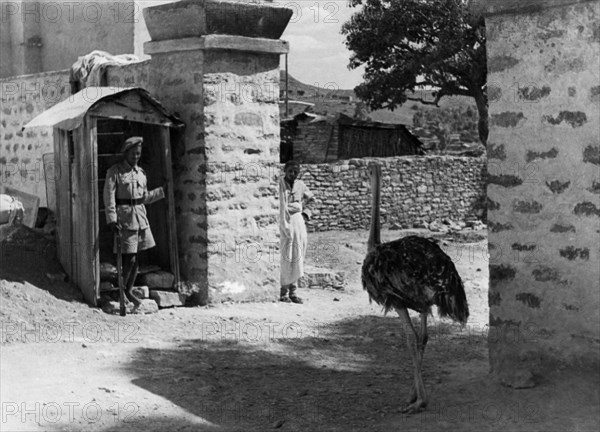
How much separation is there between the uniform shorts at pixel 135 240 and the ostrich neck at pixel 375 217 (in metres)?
2.88

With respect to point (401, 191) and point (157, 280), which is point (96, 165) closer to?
point (157, 280)

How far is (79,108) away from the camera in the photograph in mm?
8906

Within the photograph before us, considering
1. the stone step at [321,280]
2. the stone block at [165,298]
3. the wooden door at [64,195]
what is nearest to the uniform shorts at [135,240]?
the stone block at [165,298]

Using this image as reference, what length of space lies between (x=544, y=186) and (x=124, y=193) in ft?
14.2

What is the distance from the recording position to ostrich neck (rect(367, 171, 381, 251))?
676 cm

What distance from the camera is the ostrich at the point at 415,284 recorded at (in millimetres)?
6020

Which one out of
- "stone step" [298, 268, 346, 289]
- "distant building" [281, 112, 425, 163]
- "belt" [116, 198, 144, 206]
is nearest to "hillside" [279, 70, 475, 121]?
"distant building" [281, 112, 425, 163]

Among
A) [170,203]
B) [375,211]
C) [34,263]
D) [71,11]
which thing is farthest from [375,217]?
[71,11]

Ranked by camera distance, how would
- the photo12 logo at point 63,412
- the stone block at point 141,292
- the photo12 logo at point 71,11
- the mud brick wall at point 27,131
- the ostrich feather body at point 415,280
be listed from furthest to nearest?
the photo12 logo at point 71,11, the mud brick wall at point 27,131, the stone block at point 141,292, the ostrich feather body at point 415,280, the photo12 logo at point 63,412

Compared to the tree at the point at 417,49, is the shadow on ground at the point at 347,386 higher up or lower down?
lower down

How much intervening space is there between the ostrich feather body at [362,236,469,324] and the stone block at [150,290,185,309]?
367 centimetres

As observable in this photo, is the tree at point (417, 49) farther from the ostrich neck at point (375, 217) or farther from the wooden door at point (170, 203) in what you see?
the ostrich neck at point (375, 217)

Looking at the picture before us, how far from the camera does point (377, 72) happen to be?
23.6m

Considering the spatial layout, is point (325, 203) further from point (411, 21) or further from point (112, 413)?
point (112, 413)
